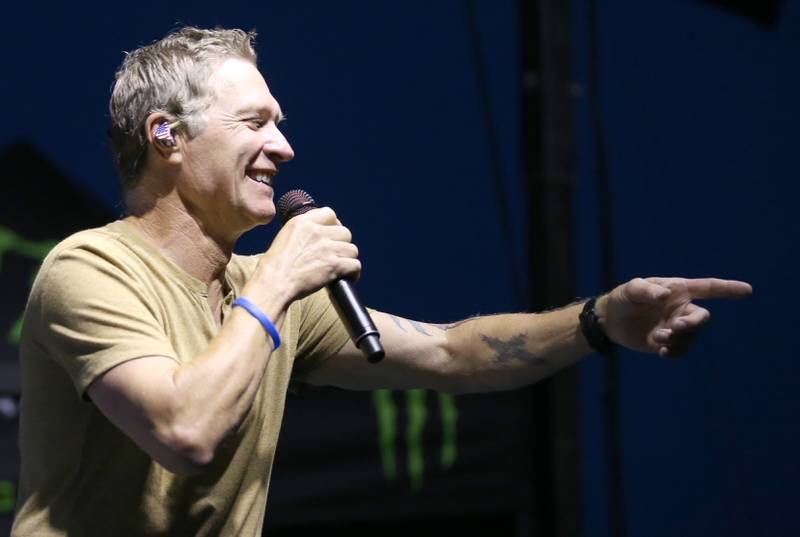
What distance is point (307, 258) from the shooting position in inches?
66.2

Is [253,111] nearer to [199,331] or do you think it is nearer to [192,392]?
[199,331]

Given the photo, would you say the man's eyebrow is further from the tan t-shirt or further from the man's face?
the tan t-shirt

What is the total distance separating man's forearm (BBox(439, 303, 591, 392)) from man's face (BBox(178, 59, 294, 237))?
492 mm

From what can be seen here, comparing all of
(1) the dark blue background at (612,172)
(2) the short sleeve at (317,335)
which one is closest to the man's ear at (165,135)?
(2) the short sleeve at (317,335)

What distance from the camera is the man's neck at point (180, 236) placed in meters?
1.89

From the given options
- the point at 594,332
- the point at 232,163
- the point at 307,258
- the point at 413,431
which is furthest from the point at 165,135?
the point at 413,431

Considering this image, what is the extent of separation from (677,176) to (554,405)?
38.1 inches

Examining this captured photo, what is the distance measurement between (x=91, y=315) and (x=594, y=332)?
887 mm

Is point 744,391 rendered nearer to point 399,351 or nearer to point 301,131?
point 301,131

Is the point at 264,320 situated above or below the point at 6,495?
above

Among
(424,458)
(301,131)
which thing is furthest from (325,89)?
(424,458)

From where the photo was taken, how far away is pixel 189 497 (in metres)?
1.76

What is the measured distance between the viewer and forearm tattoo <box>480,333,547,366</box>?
6.84ft

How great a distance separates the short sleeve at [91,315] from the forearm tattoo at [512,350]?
2.22 ft
